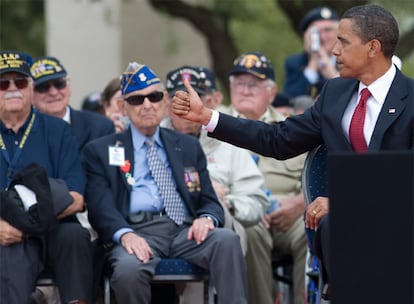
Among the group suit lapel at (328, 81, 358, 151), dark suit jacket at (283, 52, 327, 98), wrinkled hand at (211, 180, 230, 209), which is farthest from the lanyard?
dark suit jacket at (283, 52, 327, 98)

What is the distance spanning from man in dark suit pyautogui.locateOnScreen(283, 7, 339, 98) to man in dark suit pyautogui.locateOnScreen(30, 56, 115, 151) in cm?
240

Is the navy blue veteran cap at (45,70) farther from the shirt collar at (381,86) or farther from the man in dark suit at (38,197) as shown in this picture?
the shirt collar at (381,86)

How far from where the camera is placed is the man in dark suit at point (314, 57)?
10.9 m

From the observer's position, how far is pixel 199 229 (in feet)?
25.5

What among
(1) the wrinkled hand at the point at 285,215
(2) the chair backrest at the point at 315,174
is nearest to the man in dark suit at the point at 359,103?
(2) the chair backrest at the point at 315,174

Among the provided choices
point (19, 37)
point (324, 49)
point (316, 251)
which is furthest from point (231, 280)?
point (19, 37)

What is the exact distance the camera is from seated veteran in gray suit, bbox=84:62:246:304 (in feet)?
24.9

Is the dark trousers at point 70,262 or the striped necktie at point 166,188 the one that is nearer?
the dark trousers at point 70,262

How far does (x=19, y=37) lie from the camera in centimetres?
2236

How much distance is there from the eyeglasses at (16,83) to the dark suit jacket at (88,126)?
0.95 meters

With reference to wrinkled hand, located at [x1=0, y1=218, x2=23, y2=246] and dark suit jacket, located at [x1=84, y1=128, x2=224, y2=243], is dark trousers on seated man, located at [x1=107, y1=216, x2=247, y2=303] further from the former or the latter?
wrinkled hand, located at [x1=0, y1=218, x2=23, y2=246]

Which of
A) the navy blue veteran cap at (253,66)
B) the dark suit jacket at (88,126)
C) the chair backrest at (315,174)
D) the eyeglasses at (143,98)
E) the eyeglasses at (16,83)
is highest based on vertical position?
the navy blue veteran cap at (253,66)

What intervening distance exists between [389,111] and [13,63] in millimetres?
2806

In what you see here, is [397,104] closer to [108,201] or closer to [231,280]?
[231,280]
